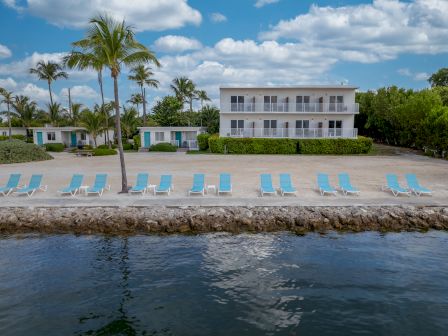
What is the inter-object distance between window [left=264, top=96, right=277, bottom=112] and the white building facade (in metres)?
8.76

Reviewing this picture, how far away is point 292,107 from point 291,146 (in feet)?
15.6

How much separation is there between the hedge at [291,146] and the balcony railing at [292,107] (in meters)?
3.75

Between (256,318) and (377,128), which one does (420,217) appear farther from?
(377,128)

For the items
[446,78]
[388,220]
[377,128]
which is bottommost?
[388,220]

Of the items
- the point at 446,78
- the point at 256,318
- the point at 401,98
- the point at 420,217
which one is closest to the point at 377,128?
the point at 401,98

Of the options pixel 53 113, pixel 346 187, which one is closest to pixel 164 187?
pixel 346 187

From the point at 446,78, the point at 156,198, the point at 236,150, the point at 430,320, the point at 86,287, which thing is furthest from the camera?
the point at 446,78

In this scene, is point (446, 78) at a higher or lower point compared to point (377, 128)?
higher

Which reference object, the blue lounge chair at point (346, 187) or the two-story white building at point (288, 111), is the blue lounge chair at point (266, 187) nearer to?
the blue lounge chair at point (346, 187)

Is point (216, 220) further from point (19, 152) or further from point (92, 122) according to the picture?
point (92, 122)

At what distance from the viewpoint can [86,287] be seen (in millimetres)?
9008

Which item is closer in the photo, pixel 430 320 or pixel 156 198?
pixel 430 320

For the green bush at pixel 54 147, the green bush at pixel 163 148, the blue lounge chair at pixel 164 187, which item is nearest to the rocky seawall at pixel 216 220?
the blue lounge chair at pixel 164 187

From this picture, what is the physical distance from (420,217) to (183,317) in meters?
9.95
